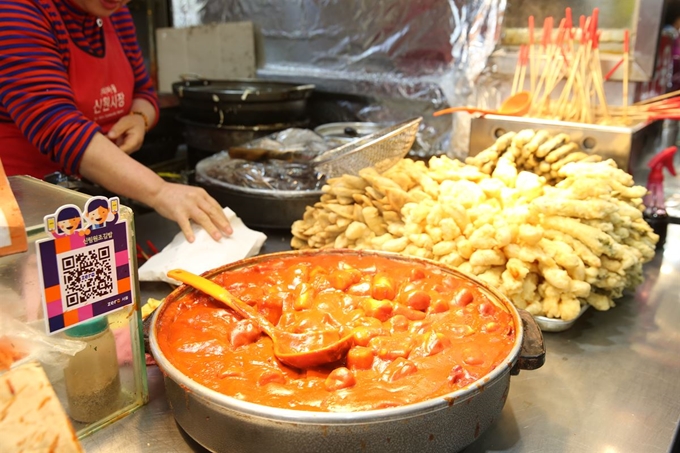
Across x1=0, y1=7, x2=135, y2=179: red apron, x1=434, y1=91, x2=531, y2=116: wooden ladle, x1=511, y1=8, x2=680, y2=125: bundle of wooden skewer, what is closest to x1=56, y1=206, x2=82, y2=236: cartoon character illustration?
x1=0, y1=7, x2=135, y2=179: red apron

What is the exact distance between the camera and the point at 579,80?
202cm

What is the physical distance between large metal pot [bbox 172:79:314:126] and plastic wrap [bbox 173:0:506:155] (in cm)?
58

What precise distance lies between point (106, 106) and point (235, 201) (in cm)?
62

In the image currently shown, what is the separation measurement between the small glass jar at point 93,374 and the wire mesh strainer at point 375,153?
1.10 m

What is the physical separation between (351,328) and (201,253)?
66 cm

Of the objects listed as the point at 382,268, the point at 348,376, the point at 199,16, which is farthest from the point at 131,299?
the point at 199,16

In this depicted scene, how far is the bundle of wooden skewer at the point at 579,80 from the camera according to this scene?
6.56 ft

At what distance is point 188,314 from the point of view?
1.15 m

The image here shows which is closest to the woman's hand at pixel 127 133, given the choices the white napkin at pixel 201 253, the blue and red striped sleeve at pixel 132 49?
the blue and red striped sleeve at pixel 132 49

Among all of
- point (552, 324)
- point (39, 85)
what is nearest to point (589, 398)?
point (552, 324)

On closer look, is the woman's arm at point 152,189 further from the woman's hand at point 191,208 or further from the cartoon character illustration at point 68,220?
the cartoon character illustration at point 68,220

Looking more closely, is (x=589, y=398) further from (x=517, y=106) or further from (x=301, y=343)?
(x=517, y=106)

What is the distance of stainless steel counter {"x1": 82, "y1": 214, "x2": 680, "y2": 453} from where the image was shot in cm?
103

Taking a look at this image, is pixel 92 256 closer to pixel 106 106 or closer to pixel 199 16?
pixel 106 106
